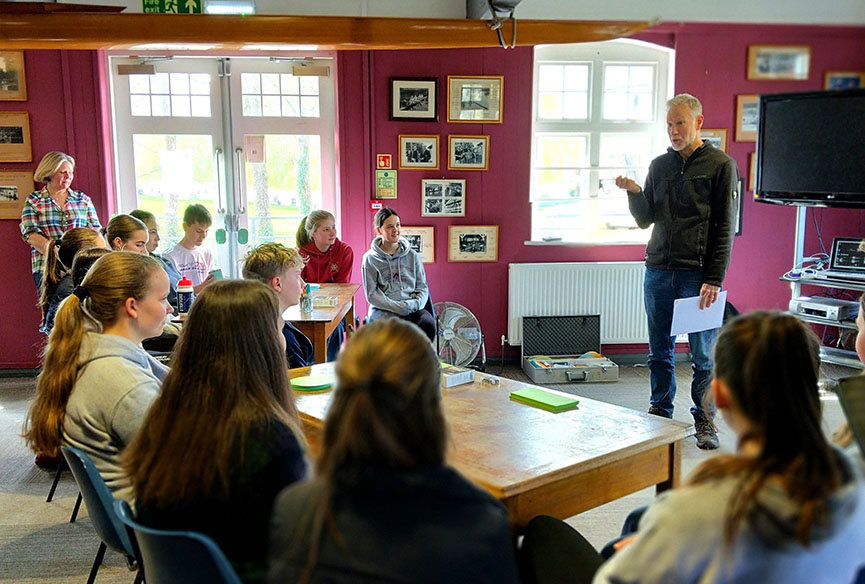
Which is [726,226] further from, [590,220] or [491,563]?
[491,563]

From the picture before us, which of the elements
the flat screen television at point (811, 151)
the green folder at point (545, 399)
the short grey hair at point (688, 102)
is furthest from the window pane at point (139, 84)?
the green folder at point (545, 399)

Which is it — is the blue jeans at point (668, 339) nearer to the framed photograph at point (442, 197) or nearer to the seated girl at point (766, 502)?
the framed photograph at point (442, 197)

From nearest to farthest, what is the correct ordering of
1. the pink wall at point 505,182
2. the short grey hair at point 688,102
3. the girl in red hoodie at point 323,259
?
1. the short grey hair at point 688,102
2. the girl in red hoodie at point 323,259
3. the pink wall at point 505,182

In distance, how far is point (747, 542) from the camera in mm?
961

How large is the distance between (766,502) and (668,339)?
9.11 feet

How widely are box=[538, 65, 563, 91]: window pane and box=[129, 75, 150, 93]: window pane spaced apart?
2656 millimetres

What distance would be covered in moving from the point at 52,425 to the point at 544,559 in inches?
49.2

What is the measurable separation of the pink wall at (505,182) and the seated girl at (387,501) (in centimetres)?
414

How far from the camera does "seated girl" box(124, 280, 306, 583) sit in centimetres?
134

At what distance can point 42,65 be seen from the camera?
4805mm

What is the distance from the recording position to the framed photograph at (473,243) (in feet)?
17.0

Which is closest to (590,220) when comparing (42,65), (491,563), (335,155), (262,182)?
(335,155)

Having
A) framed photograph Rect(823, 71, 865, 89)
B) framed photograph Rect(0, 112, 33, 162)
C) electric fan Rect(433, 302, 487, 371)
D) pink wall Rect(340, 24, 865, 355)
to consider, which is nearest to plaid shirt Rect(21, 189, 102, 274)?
framed photograph Rect(0, 112, 33, 162)

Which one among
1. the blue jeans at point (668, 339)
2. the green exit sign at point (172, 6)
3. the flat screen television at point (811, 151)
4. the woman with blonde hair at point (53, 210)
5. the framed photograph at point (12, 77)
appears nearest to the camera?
the green exit sign at point (172, 6)
